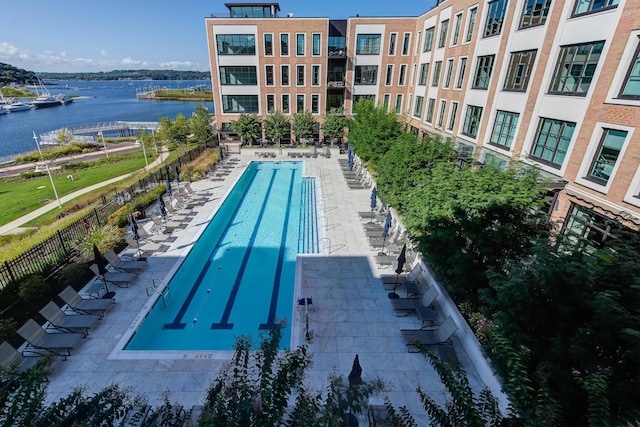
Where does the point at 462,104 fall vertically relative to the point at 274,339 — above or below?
above

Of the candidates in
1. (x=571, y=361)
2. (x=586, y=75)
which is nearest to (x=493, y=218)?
(x=571, y=361)

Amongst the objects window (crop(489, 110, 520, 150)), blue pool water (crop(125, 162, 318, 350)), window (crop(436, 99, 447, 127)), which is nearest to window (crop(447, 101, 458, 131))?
window (crop(436, 99, 447, 127))

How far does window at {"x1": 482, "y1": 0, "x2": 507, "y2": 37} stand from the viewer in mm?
17938

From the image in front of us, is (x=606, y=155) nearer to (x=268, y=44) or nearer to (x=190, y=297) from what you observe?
(x=190, y=297)

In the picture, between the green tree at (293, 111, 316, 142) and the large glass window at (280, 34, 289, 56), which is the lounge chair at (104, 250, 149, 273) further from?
the large glass window at (280, 34, 289, 56)

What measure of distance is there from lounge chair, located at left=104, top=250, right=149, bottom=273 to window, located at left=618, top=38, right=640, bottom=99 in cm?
2006

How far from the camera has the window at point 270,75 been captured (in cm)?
3319

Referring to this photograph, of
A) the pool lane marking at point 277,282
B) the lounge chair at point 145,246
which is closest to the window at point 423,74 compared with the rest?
the pool lane marking at point 277,282

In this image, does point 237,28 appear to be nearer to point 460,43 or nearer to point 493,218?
point 460,43

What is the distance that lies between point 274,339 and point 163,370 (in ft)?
17.9

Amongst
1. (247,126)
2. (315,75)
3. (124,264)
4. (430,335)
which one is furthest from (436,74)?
(124,264)

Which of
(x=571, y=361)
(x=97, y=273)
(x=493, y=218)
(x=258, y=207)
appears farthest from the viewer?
(x=258, y=207)

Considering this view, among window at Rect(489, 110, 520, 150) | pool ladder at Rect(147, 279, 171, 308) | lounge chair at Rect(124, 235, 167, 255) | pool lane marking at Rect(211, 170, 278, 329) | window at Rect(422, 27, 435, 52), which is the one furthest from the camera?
window at Rect(422, 27, 435, 52)

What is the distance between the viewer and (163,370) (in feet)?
26.5
